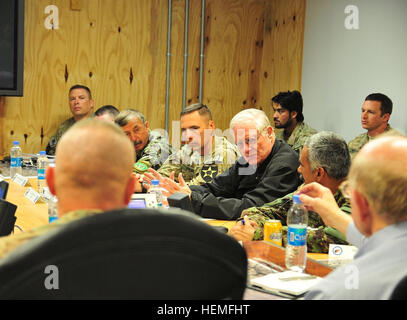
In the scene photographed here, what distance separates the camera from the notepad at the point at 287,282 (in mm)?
1513

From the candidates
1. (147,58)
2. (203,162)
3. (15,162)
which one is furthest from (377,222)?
(147,58)

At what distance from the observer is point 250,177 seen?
121 inches

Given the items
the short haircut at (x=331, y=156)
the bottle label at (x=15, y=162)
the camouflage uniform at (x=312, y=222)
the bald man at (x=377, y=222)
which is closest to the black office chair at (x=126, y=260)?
the bald man at (x=377, y=222)

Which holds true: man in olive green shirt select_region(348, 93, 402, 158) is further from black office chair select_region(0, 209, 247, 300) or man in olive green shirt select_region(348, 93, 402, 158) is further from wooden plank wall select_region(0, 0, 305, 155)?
black office chair select_region(0, 209, 247, 300)

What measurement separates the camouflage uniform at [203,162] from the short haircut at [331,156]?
104cm

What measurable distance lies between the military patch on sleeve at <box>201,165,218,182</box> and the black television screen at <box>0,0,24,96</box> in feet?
7.69

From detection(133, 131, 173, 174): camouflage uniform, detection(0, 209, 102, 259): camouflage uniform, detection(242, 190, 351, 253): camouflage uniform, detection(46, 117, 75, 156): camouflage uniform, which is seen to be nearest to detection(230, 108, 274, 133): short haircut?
detection(242, 190, 351, 253): camouflage uniform

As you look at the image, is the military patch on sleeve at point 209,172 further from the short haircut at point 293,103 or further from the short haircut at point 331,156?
the short haircut at point 293,103

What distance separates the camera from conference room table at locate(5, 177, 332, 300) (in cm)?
171

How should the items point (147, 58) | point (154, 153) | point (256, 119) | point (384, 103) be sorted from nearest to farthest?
point (256, 119)
point (154, 153)
point (384, 103)
point (147, 58)

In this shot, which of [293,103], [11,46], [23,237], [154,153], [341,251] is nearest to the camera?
[23,237]

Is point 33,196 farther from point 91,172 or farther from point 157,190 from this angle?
point 91,172

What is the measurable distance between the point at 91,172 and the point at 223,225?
1.62m

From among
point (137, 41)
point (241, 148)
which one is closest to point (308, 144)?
point (241, 148)
